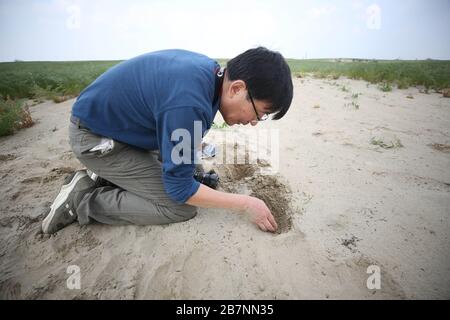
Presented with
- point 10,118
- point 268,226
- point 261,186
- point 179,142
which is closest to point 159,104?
point 179,142

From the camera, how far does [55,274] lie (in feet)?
5.10

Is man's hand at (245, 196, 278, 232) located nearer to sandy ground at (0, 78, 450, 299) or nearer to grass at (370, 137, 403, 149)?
sandy ground at (0, 78, 450, 299)

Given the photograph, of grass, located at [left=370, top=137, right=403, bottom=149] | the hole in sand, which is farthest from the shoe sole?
grass, located at [left=370, top=137, right=403, bottom=149]

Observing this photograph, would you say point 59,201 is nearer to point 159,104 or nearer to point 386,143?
point 159,104

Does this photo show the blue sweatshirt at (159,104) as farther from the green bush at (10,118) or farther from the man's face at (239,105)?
the green bush at (10,118)

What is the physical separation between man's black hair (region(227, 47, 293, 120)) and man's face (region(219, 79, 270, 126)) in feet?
0.11

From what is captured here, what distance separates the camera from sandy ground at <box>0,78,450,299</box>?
145 centimetres

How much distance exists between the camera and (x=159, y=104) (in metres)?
1.41

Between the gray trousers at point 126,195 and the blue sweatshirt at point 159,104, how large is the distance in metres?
0.19

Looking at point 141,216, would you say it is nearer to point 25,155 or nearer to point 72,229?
point 72,229

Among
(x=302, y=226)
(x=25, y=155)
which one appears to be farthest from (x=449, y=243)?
(x=25, y=155)

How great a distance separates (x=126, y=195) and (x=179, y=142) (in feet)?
2.70

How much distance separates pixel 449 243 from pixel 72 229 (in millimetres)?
2569

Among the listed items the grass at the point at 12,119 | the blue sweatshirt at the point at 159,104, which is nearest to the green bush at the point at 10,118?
the grass at the point at 12,119
